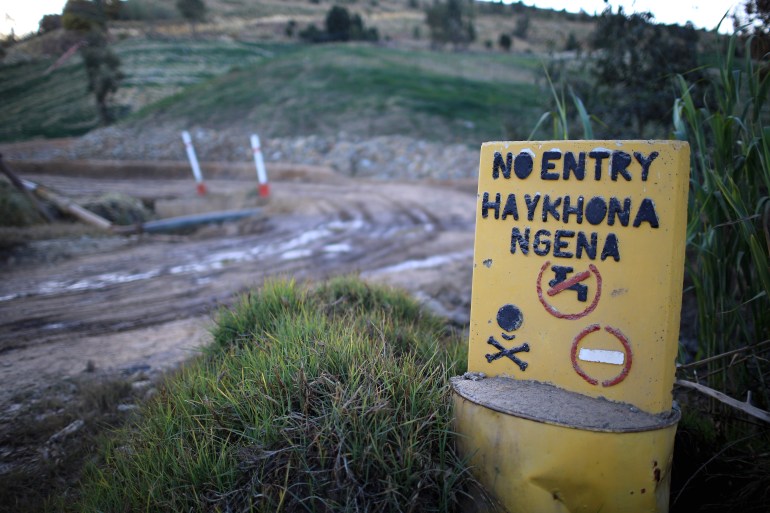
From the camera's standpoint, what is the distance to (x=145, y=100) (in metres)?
25.2

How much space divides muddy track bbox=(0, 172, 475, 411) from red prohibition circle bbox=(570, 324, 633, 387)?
2564mm

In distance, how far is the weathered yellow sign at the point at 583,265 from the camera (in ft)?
7.80

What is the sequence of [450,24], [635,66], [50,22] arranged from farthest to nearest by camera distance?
[450,24]
[50,22]
[635,66]

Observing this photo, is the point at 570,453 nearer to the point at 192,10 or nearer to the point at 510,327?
the point at 510,327

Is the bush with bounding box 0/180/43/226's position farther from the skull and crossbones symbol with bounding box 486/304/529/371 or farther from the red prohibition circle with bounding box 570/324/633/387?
the red prohibition circle with bounding box 570/324/633/387

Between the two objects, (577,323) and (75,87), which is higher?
(75,87)

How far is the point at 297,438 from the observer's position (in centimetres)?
243

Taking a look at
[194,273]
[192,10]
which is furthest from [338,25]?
[194,273]

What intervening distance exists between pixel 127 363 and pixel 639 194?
3649 millimetres

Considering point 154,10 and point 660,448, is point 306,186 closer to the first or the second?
point 660,448

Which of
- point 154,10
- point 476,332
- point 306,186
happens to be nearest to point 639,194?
point 476,332

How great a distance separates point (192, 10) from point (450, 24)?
18.2m

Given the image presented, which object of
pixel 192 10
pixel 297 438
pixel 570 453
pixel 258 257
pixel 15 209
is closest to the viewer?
pixel 570 453

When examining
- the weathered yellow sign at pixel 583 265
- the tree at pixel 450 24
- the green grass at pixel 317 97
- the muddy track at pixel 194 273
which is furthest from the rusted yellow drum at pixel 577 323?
the tree at pixel 450 24
